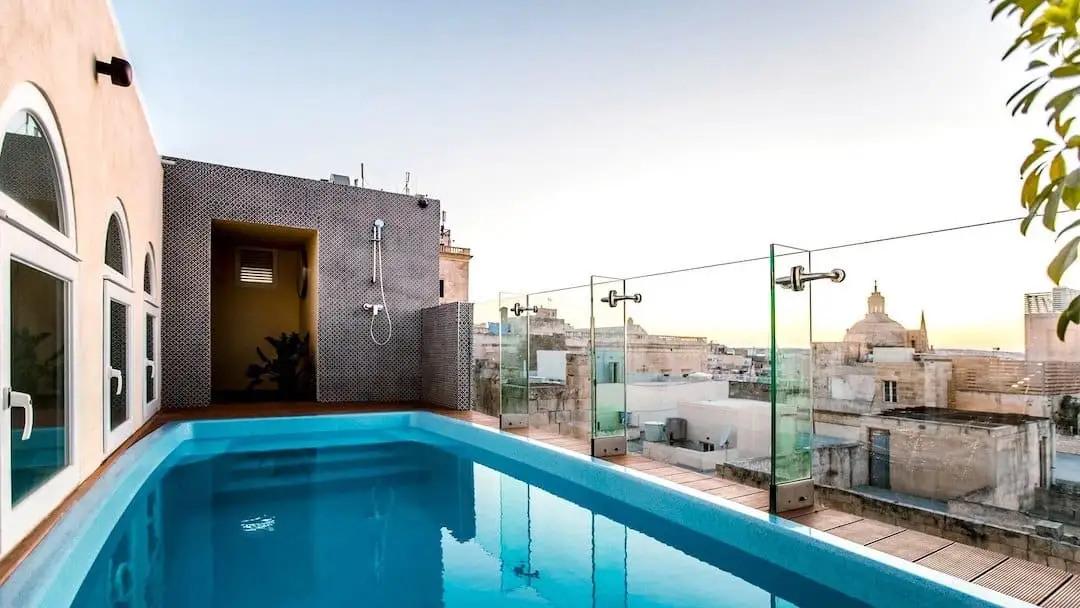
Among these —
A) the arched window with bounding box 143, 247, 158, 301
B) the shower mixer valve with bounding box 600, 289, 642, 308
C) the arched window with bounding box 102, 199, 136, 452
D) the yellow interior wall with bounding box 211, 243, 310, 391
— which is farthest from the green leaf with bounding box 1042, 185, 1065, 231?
the yellow interior wall with bounding box 211, 243, 310, 391

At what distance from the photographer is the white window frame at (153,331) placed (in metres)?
5.86

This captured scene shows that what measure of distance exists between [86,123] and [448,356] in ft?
15.9

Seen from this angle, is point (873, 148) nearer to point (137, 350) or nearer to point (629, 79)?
point (629, 79)

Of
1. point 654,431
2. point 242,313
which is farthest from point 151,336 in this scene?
point 654,431

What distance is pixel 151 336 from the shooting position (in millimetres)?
6309

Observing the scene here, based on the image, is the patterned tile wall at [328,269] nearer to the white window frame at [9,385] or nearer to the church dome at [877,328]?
the white window frame at [9,385]

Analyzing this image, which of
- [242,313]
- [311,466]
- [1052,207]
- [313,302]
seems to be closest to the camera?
[1052,207]

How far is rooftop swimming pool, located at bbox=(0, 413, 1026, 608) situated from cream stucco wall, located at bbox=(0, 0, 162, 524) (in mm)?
610

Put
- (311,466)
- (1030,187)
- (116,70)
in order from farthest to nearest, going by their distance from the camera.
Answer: (311,466) → (116,70) → (1030,187)

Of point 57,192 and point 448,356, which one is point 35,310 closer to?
point 57,192

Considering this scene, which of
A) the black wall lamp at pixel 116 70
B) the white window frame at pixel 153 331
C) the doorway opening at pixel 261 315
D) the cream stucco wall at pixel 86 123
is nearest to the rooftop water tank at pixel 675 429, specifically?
the cream stucco wall at pixel 86 123

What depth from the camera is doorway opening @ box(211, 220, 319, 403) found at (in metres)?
8.84

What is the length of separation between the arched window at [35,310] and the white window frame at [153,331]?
9.06ft

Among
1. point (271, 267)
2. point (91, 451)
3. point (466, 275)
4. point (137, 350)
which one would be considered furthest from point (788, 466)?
point (466, 275)
